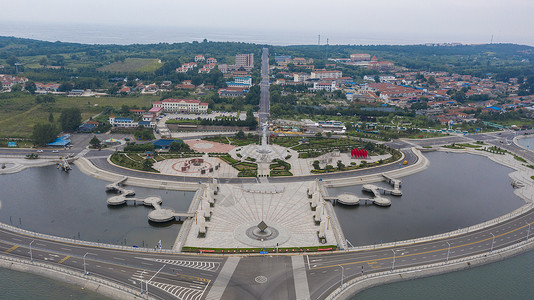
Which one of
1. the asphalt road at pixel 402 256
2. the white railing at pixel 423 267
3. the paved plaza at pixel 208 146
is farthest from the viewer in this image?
the paved plaza at pixel 208 146

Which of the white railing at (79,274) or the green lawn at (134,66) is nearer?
the white railing at (79,274)

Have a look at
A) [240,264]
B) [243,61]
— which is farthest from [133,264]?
[243,61]

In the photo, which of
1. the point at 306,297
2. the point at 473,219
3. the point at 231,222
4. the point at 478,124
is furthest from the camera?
the point at 478,124

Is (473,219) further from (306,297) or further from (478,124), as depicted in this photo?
(478,124)

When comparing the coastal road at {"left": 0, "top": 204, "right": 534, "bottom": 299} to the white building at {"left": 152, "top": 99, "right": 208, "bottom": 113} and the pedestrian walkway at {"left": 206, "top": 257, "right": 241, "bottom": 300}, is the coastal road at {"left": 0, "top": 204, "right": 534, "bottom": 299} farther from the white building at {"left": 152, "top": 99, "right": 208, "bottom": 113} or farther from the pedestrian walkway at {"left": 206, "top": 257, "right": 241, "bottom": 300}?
the white building at {"left": 152, "top": 99, "right": 208, "bottom": 113}

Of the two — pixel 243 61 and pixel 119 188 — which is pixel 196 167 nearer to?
pixel 119 188

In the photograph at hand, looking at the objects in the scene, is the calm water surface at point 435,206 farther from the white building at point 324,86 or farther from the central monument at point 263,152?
the white building at point 324,86

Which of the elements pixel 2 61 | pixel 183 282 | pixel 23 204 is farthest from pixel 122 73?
pixel 183 282

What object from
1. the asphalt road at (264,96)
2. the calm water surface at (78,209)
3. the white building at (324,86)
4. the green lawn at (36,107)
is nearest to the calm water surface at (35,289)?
the calm water surface at (78,209)
